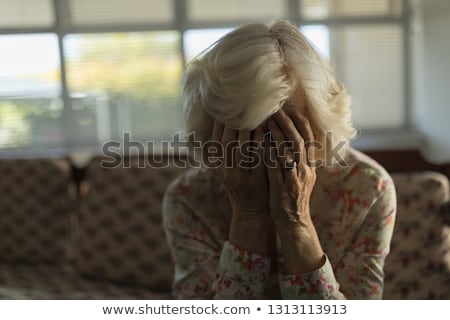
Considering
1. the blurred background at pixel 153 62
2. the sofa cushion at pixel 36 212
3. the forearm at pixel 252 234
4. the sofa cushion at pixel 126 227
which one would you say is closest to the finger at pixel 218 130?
the forearm at pixel 252 234

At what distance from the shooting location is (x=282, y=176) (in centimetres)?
66

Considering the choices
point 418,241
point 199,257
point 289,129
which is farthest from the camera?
point 418,241

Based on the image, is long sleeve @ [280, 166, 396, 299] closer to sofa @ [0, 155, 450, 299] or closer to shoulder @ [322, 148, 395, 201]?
shoulder @ [322, 148, 395, 201]

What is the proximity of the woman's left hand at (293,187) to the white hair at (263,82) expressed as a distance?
25mm

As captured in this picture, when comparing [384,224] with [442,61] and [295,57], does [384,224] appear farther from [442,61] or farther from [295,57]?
[442,61]

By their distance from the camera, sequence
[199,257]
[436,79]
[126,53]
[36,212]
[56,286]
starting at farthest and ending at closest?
[126,53] < [436,79] < [36,212] < [56,286] < [199,257]

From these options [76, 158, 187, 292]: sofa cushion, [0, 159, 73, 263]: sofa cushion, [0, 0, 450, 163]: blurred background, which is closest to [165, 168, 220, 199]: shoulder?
[76, 158, 187, 292]: sofa cushion

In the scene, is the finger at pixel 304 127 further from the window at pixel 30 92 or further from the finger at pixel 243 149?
the window at pixel 30 92

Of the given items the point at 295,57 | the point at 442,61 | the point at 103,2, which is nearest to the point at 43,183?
the point at 295,57

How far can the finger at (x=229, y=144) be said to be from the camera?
65cm

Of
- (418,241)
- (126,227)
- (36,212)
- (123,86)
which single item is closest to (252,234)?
(418,241)

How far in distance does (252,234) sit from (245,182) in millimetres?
76

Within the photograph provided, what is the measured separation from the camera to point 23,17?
2.33 metres

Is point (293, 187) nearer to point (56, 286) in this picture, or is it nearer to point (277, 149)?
point (277, 149)
